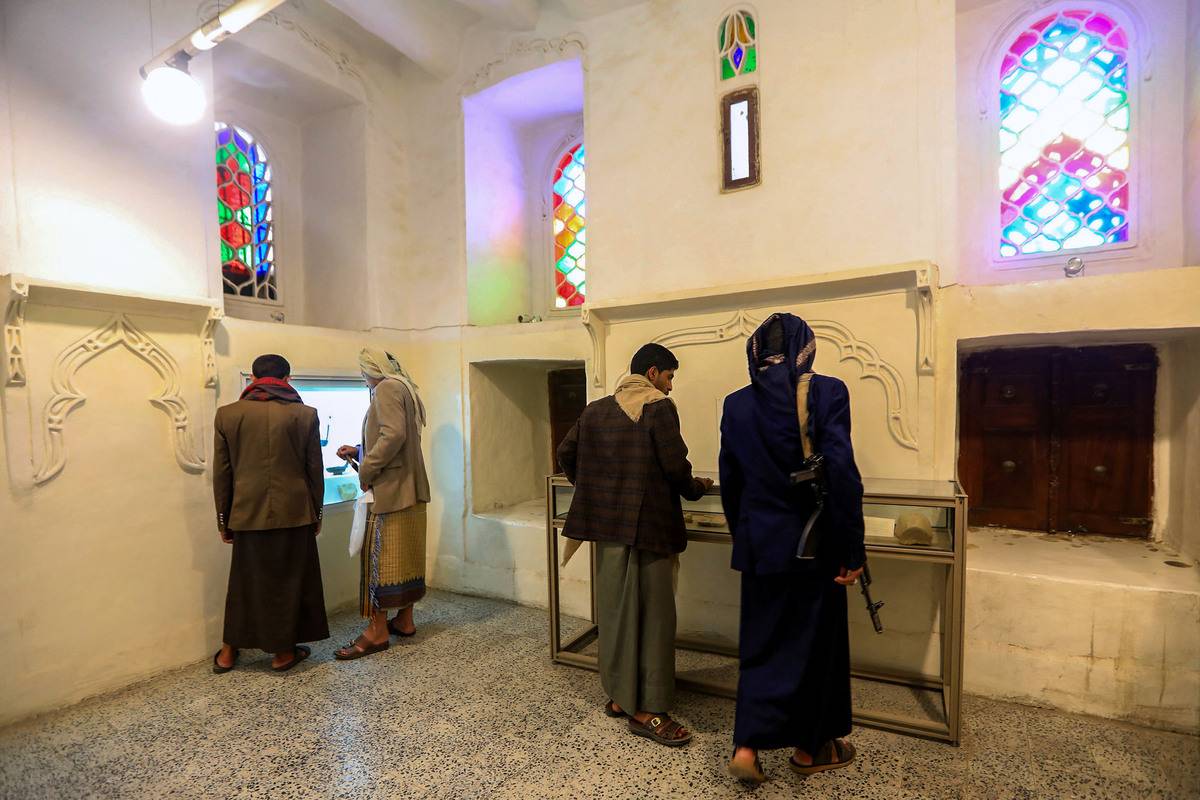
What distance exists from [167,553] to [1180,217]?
605 centimetres

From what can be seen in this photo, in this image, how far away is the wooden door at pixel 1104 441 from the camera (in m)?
3.41

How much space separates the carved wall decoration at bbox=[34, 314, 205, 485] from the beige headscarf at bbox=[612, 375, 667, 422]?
8.89ft

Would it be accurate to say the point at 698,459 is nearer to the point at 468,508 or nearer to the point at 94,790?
the point at 468,508

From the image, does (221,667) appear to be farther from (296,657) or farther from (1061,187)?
(1061,187)

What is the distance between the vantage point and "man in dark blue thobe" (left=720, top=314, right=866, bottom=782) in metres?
2.25

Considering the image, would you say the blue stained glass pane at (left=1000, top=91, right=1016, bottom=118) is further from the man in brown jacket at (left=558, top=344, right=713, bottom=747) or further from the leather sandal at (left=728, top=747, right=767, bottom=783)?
the leather sandal at (left=728, top=747, right=767, bottom=783)

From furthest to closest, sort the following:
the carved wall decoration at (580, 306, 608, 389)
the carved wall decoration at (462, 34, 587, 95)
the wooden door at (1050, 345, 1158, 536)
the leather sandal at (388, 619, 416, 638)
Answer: the carved wall decoration at (462, 34, 587, 95) → the carved wall decoration at (580, 306, 608, 389) → the leather sandal at (388, 619, 416, 638) → the wooden door at (1050, 345, 1158, 536)

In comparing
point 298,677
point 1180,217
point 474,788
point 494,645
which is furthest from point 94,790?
point 1180,217

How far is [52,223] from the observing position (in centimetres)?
305

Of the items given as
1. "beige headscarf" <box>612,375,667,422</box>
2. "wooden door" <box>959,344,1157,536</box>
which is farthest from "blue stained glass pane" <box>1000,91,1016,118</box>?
"beige headscarf" <box>612,375,667,422</box>

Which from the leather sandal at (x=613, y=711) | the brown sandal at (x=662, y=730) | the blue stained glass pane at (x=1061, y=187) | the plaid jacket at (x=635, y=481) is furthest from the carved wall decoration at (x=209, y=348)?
the blue stained glass pane at (x=1061, y=187)

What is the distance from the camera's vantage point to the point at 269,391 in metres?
3.40

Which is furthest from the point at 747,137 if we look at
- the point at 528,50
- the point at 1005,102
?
the point at 528,50

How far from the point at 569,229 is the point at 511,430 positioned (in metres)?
1.88
